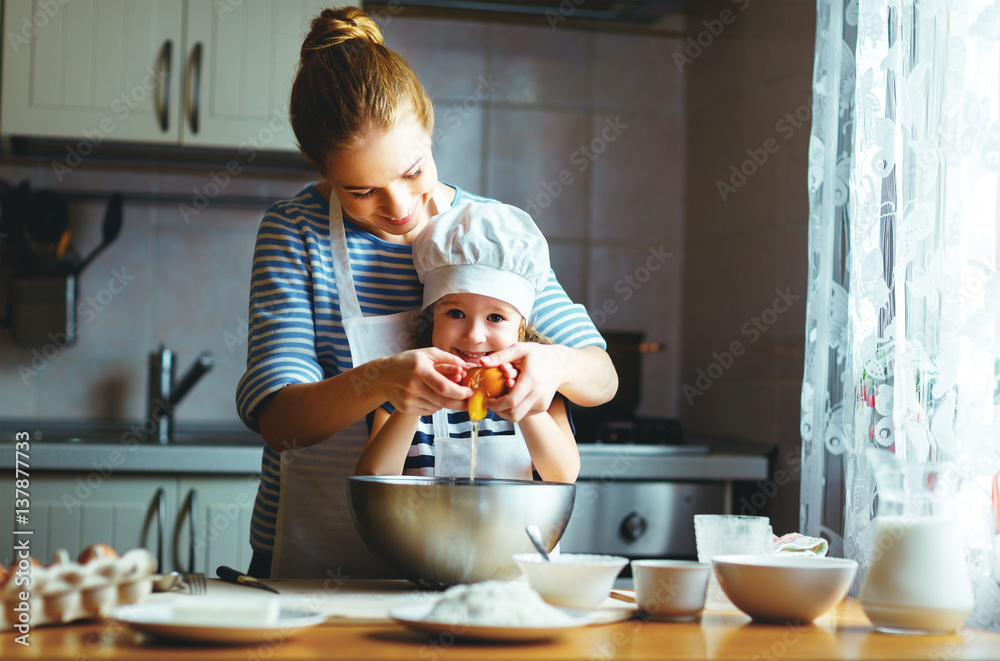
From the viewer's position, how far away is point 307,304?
1.30 metres

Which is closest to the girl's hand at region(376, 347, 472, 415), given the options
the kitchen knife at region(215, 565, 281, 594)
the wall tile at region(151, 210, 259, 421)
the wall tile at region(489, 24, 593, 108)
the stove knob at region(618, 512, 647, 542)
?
the kitchen knife at region(215, 565, 281, 594)

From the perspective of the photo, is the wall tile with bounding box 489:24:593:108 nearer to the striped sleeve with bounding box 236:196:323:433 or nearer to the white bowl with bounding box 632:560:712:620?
the striped sleeve with bounding box 236:196:323:433

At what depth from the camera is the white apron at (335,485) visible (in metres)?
1.32

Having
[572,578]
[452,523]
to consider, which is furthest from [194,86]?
[572,578]

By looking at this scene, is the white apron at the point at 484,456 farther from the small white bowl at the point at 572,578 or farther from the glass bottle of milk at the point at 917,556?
the glass bottle of milk at the point at 917,556

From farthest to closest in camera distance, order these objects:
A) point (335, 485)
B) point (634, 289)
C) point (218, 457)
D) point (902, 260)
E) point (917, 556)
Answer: point (634, 289), point (218, 457), point (902, 260), point (335, 485), point (917, 556)

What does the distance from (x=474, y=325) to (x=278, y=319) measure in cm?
25

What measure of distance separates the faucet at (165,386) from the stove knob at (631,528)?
3.28 feet

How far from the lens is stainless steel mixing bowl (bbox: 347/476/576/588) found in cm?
95

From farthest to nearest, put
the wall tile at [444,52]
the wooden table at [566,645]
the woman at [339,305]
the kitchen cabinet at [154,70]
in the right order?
the wall tile at [444,52] < the kitchen cabinet at [154,70] < the woman at [339,305] < the wooden table at [566,645]

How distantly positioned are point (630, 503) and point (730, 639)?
4.32ft

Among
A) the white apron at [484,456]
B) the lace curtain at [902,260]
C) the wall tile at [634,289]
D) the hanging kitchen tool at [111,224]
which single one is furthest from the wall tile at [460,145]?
the white apron at [484,456]

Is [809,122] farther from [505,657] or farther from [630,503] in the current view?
[505,657]

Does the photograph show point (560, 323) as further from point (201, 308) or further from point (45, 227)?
point (45, 227)
